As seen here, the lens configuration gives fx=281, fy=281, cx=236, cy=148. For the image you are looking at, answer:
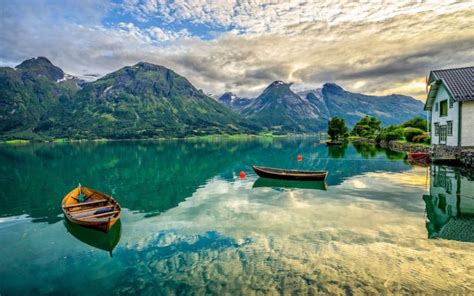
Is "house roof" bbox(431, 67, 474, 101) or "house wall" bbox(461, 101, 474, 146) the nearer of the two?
"house wall" bbox(461, 101, 474, 146)

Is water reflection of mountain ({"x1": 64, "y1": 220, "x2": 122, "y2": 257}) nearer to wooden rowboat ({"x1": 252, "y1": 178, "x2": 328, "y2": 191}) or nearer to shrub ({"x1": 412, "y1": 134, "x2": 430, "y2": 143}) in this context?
wooden rowboat ({"x1": 252, "y1": 178, "x2": 328, "y2": 191})

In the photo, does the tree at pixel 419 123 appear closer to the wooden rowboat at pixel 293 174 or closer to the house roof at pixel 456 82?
the house roof at pixel 456 82

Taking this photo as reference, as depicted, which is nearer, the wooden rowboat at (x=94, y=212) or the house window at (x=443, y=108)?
the wooden rowboat at (x=94, y=212)

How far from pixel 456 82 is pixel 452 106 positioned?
4.38 metres

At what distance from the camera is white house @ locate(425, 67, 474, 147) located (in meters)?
40.2

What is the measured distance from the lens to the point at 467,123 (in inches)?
1577

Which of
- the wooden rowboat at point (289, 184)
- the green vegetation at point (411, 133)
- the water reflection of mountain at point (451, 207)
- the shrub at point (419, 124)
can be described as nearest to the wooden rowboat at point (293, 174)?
the wooden rowboat at point (289, 184)

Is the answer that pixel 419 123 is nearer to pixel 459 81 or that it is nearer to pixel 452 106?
pixel 459 81

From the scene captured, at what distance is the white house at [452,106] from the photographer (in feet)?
132

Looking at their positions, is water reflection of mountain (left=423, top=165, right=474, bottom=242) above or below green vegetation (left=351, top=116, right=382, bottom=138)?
below

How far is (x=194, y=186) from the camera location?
36.0m

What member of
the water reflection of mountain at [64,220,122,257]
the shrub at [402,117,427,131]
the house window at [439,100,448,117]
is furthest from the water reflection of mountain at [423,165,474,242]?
the shrub at [402,117,427,131]

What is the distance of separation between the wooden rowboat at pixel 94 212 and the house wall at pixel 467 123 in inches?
1820

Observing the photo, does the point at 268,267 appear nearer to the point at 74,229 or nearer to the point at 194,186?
the point at 74,229
